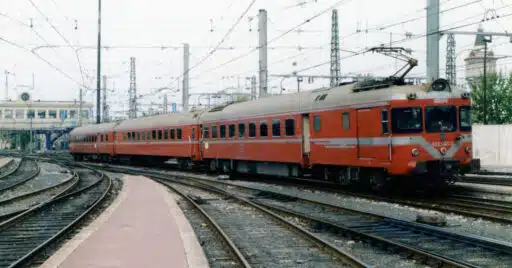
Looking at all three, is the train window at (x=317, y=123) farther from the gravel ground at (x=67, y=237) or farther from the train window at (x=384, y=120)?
the gravel ground at (x=67, y=237)

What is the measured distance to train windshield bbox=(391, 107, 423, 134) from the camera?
16706mm

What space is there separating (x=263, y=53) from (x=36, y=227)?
18.7 meters

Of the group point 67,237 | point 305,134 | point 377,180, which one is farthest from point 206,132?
point 67,237

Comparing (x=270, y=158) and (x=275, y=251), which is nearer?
(x=275, y=251)

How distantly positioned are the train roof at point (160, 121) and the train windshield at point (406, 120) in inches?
688

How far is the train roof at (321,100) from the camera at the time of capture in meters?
17.0

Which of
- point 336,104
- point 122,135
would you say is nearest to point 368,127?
point 336,104

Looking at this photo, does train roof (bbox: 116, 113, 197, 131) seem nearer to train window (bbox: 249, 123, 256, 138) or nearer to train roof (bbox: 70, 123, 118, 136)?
train roof (bbox: 70, 123, 118, 136)

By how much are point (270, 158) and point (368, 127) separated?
24.2 ft

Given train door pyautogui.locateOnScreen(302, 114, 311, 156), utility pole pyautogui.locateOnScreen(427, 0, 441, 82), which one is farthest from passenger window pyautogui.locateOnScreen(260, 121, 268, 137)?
utility pole pyautogui.locateOnScreen(427, 0, 441, 82)

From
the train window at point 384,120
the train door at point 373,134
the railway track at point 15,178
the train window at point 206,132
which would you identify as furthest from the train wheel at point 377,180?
the train window at point 206,132

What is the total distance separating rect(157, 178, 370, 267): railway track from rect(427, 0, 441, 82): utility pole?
411 inches

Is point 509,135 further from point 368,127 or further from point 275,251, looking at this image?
point 275,251

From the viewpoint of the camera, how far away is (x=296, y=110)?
22.2 metres
